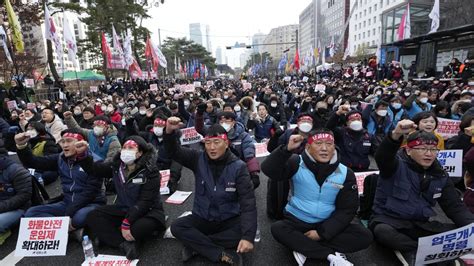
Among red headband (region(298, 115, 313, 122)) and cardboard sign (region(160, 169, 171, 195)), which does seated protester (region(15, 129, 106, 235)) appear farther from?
red headband (region(298, 115, 313, 122))

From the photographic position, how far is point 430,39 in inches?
658

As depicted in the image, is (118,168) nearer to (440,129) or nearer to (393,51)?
(440,129)

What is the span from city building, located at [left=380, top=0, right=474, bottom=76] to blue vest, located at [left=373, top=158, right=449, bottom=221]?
13446 millimetres

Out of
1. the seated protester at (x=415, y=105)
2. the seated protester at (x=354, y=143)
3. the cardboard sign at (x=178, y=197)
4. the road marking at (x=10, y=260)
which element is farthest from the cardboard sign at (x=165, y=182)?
the seated protester at (x=415, y=105)

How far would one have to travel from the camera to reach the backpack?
3809mm

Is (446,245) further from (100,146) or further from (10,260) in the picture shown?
(100,146)

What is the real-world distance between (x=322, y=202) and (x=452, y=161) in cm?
280

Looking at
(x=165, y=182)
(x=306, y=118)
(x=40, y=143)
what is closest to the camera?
(x=306, y=118)

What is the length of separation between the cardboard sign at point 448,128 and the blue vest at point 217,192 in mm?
4783

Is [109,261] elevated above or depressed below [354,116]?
below

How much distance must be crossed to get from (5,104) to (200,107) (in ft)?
32.2

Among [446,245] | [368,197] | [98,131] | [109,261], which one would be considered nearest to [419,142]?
[446,245]

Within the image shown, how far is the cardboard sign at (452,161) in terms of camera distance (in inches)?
178

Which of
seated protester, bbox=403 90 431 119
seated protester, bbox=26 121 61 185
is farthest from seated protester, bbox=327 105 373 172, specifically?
seated protester, bbox=26 121 61 185
